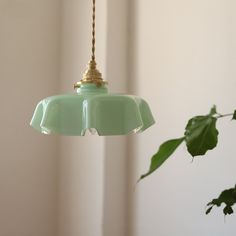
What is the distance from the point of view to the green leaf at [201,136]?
0.68 m

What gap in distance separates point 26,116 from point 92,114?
139cm

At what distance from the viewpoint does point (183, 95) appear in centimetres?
174

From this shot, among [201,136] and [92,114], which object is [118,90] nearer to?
[92,114]

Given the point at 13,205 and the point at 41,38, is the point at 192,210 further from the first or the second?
the point at 41,38

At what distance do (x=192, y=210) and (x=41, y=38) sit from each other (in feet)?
4.34

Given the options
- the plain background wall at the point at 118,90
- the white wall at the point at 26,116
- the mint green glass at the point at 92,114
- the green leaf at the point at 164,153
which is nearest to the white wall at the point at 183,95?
the plain background wall at the point at 118,90

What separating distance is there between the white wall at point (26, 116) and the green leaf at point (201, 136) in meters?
1.53

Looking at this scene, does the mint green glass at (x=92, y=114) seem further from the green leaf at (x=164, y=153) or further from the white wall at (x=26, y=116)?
the white wall at (x=26, y=116)

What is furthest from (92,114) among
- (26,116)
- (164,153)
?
(26,116)

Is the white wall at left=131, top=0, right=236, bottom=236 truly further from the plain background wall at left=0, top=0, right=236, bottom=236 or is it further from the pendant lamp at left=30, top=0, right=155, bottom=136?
the pendant lamp at left=30, top=0, right=155, bottom=136

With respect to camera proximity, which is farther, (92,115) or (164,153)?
(92,115)

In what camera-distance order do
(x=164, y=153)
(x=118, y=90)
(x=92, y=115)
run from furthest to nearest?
(x=118, y=90) < (x=92, y=115) < (x=164, y=153)

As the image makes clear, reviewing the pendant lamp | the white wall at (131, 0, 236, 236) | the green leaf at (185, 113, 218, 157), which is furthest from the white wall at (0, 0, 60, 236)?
the green leaf at (185, 113, 218, 157)

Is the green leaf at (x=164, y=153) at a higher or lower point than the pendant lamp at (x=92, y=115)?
lower
